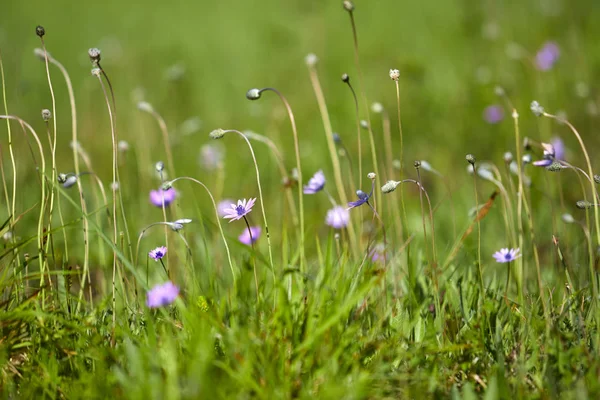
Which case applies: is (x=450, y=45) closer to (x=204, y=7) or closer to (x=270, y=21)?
(x=270, y=21)

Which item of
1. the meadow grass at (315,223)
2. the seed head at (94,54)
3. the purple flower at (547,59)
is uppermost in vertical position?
the seed head at (94,54)

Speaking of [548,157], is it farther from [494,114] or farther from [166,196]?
[494,114]

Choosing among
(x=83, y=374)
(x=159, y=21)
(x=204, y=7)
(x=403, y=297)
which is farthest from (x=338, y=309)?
(x=204, y=7)

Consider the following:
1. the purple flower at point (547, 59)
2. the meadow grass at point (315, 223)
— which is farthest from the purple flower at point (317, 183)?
the purple flower at point (547, 59)

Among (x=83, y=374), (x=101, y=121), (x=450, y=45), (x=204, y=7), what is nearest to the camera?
(x=83, y=374)

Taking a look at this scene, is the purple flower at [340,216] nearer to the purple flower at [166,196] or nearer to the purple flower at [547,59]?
the purple flower at [166,196]

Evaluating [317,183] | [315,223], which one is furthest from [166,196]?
[315,223]

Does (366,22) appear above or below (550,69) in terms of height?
above
